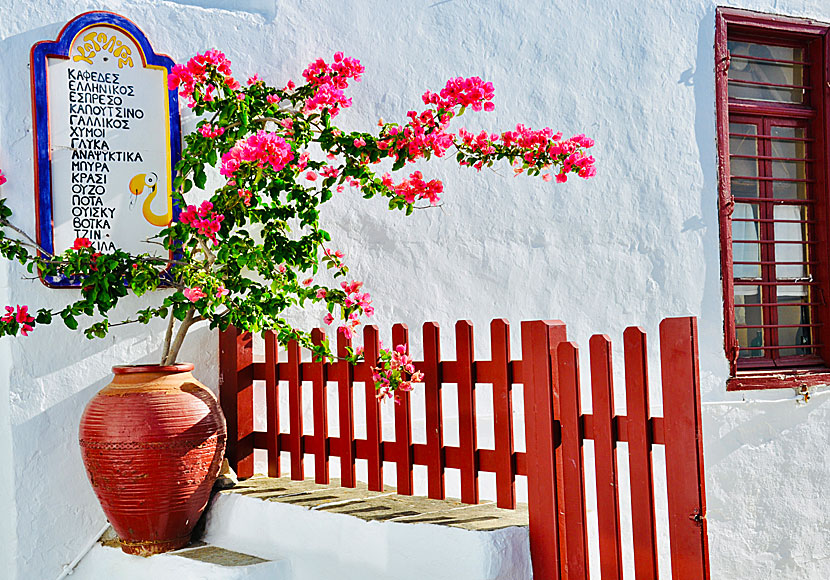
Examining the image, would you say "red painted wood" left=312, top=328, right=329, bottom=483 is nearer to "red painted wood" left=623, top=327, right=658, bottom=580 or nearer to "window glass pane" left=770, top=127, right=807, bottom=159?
"red painted wood" left=623, top=327, right=658, bottom=580

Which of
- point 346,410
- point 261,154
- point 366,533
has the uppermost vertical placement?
point 261,154

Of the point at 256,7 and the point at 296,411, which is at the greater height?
the point at 256,7

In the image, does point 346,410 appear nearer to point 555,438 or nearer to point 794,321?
point 555,438

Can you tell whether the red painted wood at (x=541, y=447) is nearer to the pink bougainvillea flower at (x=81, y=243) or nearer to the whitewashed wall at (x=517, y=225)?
the whitewashed wall at (x=517, y=225)

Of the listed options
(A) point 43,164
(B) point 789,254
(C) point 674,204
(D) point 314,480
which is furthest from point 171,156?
(B) point 789,254

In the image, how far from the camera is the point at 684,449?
9.76 feet

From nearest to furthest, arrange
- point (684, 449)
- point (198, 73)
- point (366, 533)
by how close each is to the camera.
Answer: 1. point (684, 449)
2. point (366, 533)
3. point (198, 73)

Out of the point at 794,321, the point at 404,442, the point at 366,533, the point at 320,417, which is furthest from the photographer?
the point at 794,321

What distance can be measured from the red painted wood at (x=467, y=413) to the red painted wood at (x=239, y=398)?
3.61ft

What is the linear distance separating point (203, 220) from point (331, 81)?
2.52ft

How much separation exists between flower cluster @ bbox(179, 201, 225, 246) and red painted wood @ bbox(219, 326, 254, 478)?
0.73 m

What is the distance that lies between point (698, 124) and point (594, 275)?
40.2 inches

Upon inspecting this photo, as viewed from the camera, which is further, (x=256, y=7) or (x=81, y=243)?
(x=256, y=7)

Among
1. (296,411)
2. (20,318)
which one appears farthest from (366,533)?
(20,318)
